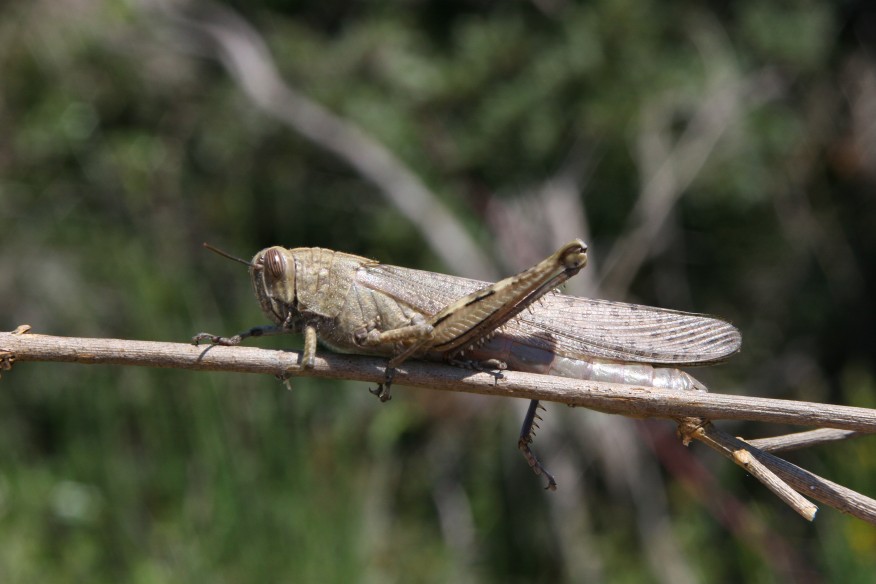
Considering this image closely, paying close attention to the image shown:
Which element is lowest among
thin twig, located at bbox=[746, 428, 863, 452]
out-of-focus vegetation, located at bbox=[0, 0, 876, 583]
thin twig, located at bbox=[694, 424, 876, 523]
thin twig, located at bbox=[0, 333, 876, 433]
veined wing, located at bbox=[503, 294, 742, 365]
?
thin twig, located at bbox=[694, 424, 876, 523]

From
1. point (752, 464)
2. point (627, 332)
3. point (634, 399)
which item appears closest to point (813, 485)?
point (752, 464)

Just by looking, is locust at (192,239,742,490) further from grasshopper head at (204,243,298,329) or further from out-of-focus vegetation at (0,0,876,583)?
out-of-focus vegetation at (0,0,876,583)

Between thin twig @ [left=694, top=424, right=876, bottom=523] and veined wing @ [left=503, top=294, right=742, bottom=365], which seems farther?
veined wing @ [left=503, top=294, right=742, bottom=365]

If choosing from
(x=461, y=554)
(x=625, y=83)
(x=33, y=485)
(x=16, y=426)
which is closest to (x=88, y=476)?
(x=33, y=485)

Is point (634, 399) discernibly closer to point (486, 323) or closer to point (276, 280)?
point (486, 323)

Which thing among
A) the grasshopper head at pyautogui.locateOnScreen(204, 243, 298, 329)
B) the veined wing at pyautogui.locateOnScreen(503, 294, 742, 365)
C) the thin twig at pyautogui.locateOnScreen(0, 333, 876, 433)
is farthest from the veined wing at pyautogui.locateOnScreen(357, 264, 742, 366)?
the thin twig at pyautogui.locateOnScreen(0, 333, 876, 433)

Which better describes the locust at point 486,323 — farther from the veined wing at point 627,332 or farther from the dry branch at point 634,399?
the dry branch at point 634,399
